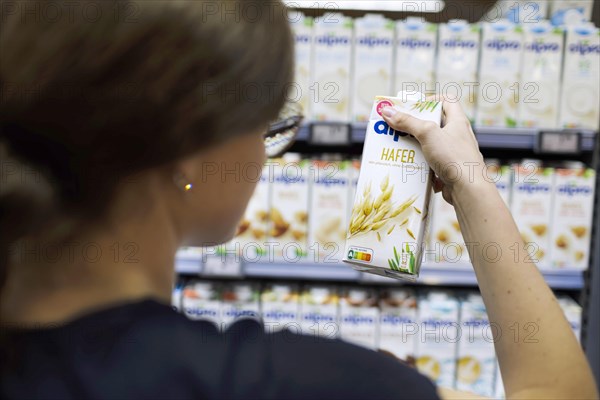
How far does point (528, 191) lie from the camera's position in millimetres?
1748

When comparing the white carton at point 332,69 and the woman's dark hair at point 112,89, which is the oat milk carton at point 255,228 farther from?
the woman's dark hair at point 112,89

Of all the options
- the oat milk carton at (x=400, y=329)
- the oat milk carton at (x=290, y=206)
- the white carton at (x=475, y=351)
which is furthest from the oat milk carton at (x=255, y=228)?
the white carton at (x=475, y=351)

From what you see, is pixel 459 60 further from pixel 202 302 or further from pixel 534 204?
pixel 202 302

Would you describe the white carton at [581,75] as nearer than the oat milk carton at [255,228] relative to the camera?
Yes

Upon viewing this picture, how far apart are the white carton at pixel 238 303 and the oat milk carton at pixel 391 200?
90 centimetres

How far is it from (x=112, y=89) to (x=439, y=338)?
1.55 m

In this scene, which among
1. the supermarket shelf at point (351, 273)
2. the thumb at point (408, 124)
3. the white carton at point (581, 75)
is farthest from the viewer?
the supermarket shelf at point (351, 273)

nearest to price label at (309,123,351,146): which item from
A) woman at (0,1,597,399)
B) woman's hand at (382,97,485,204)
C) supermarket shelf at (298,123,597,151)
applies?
supermarket shelf at (298,123,597,151)

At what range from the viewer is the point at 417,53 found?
172 cm

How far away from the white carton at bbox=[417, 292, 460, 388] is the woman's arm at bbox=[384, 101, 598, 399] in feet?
3.62

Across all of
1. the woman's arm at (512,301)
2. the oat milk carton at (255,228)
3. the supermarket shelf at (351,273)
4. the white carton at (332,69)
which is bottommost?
the supermarket shelf at (351,273)

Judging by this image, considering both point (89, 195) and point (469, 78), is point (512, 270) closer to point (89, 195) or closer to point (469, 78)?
point (89, 195)

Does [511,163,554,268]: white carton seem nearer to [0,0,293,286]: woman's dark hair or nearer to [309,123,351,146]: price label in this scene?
[309,123,351,146]: price label

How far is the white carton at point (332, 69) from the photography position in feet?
5.65
